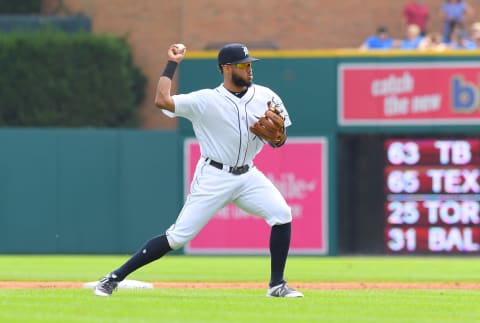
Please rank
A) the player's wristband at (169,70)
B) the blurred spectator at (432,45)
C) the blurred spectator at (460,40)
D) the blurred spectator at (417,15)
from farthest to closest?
the blurred spectator at (417,15) → the blurred spectator at (460,40) → the blurred spectator at (432,45) → the player's wristband at (169,70)

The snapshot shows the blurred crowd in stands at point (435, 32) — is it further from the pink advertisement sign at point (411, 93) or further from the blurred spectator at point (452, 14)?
the pink advertisement sign at point (411, 93)

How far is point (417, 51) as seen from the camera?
64.9 feet

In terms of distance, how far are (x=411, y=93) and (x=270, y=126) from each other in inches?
395

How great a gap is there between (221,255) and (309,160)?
1941 millimetres

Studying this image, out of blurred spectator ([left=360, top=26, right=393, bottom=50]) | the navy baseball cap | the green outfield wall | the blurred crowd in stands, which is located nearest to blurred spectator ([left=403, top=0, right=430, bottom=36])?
the blurred crowd in stands

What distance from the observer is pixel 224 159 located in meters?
10.1

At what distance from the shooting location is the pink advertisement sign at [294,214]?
65.7 ft

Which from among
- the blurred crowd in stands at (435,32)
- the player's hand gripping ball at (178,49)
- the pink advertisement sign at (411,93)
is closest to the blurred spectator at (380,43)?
the blurred crowd in stands at (435,32)
